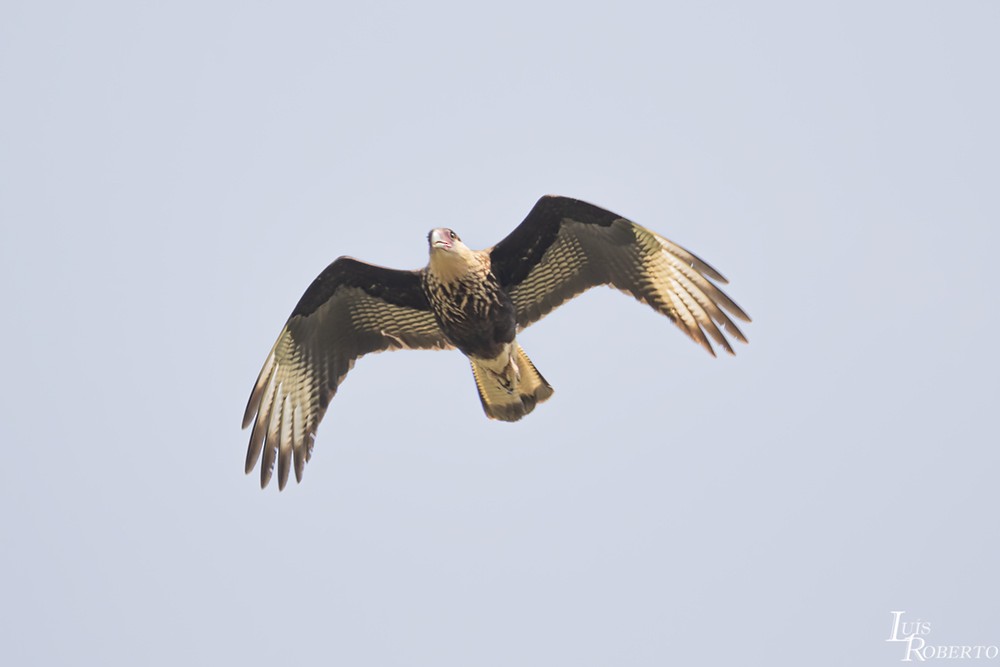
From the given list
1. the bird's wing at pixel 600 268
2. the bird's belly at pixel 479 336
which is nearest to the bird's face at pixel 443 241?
the bird's wing at pixel 600 268

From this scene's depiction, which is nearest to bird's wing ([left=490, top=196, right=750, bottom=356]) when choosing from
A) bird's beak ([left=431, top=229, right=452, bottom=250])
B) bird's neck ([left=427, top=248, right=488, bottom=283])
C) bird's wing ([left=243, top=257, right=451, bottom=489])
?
bird's neck ([left=427, top=248, right=488, bottom=283])

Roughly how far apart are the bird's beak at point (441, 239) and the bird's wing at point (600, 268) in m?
0.64

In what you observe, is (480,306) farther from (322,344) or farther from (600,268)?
(322,344)

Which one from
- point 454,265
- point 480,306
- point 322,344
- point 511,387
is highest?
point 454,265

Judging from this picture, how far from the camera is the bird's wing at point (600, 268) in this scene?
490 inches

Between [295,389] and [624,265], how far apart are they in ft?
11.8

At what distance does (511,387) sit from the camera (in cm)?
1305

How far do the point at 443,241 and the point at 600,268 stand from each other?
1645 millimetres

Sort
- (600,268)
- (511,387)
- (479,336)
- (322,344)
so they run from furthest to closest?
(322,344)
(511,387)
(600,268)
(479,336)

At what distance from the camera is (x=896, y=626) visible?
14.5 meters

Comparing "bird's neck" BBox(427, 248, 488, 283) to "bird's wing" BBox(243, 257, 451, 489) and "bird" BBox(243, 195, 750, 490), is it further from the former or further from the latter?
"bird's wing" BBox(243, 257, 451, 489)

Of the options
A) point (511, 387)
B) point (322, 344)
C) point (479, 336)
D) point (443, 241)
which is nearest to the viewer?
point (443, 241)

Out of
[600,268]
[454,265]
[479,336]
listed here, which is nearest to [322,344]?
[479,336]

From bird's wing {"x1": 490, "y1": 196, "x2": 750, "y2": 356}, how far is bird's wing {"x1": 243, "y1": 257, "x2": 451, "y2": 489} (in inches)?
40.4
